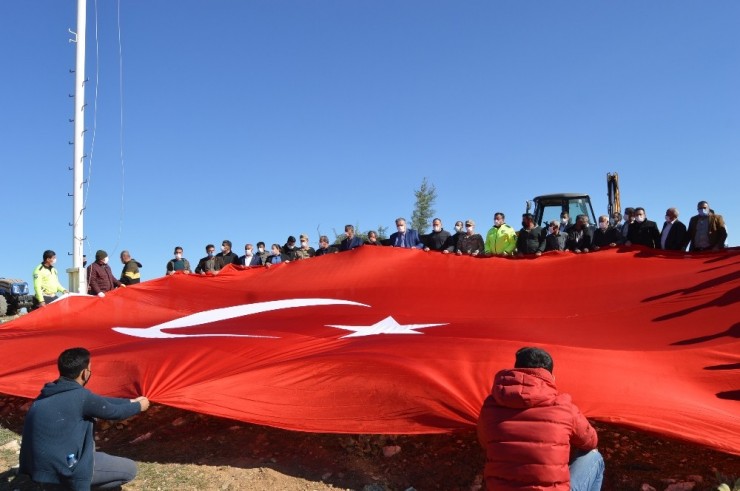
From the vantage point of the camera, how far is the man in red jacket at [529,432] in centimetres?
297

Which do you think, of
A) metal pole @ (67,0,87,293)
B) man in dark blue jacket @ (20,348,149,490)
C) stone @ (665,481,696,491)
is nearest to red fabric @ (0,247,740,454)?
stone @ (665,481,696,491)

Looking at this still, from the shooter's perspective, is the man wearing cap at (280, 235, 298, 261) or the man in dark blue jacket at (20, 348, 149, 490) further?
the man wearing cap at (280, 235, 298, 261)

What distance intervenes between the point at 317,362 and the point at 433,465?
112 centimetres

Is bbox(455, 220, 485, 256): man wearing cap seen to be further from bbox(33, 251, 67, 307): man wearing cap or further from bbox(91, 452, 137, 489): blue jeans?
bbox(91, 452, 137, 489): blue jeans

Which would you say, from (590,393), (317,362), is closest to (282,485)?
(317,362)

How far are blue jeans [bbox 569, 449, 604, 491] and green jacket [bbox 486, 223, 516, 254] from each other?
7.68 m

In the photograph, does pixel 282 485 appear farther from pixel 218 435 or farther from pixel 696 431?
pixel 696 431

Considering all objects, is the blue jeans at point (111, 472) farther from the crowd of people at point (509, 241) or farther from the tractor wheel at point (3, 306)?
the tractor wheel at point (3, 306)

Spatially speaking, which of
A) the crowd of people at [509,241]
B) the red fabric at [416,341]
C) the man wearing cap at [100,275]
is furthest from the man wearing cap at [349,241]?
the man wearing cap at [100,275]

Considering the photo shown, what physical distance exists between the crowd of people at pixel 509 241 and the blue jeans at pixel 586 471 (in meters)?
6.13

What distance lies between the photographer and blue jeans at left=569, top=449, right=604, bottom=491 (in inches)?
131

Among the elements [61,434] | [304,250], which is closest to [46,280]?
[304,250]

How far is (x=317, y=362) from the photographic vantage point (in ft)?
15.7

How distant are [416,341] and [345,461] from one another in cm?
104
